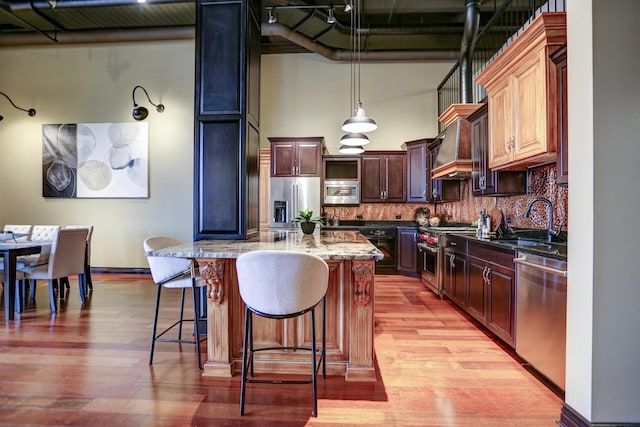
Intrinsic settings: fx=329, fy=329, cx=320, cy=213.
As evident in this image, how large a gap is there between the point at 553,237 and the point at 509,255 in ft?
1.50

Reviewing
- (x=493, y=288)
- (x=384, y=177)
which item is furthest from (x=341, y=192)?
(x=493, y=288)

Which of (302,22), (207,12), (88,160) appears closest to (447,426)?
(207,12)

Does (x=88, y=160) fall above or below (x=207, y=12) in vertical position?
below

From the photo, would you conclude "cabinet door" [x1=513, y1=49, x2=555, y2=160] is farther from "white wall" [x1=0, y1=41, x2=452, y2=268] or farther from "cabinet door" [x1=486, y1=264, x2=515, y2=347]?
"white wall" [x1=0, y1=41, x2=452, y2=268]

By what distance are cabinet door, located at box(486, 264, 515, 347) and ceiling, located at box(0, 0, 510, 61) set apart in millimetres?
4322

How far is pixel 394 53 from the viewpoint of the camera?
20.5 feet

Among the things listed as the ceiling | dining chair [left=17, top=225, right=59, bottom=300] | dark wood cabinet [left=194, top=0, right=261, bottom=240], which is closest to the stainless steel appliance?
dark wood cabinet [left=194, top=0, right=261, bottom=240]

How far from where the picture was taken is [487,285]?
10.00ft

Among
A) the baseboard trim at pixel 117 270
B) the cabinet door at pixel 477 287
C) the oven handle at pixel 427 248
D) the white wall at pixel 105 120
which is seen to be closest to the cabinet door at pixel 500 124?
the cabinet door at pixel 477 287

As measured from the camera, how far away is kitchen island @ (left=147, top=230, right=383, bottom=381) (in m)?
2.23

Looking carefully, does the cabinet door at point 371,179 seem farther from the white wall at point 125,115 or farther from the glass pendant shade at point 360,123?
the glass pendant shade at point 360,123

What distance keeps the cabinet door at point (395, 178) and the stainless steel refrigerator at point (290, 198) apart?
4.38 ft

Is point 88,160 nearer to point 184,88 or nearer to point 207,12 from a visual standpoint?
point 184,88

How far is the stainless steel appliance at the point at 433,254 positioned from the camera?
4356 millimetres
